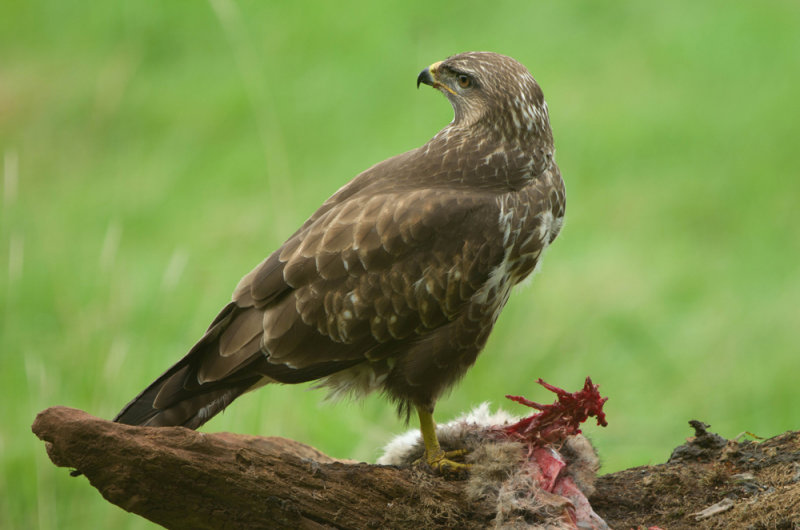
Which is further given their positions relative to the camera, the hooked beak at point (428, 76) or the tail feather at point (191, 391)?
the hooked beak at point (428, 76)

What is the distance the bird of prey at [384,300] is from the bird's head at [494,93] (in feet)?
0.69

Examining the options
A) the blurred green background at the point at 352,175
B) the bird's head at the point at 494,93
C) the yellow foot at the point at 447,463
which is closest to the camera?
the yellow foot at the point at 447,463

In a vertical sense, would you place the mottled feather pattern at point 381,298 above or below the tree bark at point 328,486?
above

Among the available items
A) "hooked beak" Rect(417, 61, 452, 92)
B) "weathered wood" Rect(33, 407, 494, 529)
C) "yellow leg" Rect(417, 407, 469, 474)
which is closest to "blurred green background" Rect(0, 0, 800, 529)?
"hooked beak" Rect(417, 61, 452, 92)

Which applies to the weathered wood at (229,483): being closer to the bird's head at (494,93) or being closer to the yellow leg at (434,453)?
the yellow leg at (434,453)

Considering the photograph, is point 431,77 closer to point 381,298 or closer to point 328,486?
point 381,298

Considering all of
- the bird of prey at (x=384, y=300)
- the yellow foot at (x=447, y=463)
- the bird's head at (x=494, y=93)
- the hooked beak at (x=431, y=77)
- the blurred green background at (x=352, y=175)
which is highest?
the blurred green background at (x=352, y=175)

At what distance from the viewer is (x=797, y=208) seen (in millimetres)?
7996

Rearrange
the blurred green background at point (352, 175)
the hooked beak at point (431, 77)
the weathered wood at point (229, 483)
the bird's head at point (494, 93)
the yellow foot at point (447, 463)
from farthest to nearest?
the blurred green background at point (352, 175)
the hooked beak at point (431, 77)
the bird's head at point (494, 93)
the yellow foot at point (447, 463)
the weathered wood at point (229, 483)

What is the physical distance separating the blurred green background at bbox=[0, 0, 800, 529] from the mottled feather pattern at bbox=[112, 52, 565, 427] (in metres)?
1.37

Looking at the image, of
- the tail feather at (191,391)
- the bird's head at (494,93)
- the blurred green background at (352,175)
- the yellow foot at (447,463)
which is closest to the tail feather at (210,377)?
the tail feather at (191,391)

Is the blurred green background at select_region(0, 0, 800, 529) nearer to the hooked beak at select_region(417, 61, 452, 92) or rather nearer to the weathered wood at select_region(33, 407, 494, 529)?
the hooked beak at select_region(417, 61, 452, 92)

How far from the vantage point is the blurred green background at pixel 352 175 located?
5.65m

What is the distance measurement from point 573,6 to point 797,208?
270cm
